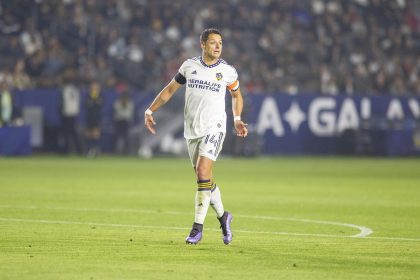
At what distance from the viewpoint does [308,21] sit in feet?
127

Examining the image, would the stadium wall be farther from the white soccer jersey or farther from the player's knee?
the player's knee

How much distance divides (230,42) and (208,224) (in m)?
22.3

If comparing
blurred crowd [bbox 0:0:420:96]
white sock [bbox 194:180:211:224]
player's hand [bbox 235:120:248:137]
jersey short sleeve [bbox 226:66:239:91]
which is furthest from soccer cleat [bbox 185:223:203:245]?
blurred crowd [bbox 0:0:420:96]

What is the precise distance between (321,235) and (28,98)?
22.0 metres

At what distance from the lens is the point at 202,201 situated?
1166cm

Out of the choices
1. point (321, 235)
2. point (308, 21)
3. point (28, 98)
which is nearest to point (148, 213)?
point (321, 235)

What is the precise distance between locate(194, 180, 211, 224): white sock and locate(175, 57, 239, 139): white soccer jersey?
60 centimetres

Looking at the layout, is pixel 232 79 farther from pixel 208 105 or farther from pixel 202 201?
pixel 202 201

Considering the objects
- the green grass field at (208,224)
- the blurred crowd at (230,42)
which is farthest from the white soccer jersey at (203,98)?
the blurred crowd at (230,42)

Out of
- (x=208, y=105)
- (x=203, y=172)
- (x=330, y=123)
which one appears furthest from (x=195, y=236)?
(x=330, y=123)

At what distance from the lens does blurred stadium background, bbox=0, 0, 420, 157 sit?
33.5 metres

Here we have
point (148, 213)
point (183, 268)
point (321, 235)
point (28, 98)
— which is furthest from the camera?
point (28, 98)

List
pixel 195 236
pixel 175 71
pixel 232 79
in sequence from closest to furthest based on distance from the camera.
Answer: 1. pixel 195 236
2. pixel 232 79
3. pixel 175 71

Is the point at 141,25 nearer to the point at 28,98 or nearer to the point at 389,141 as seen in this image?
the point at 28,98
